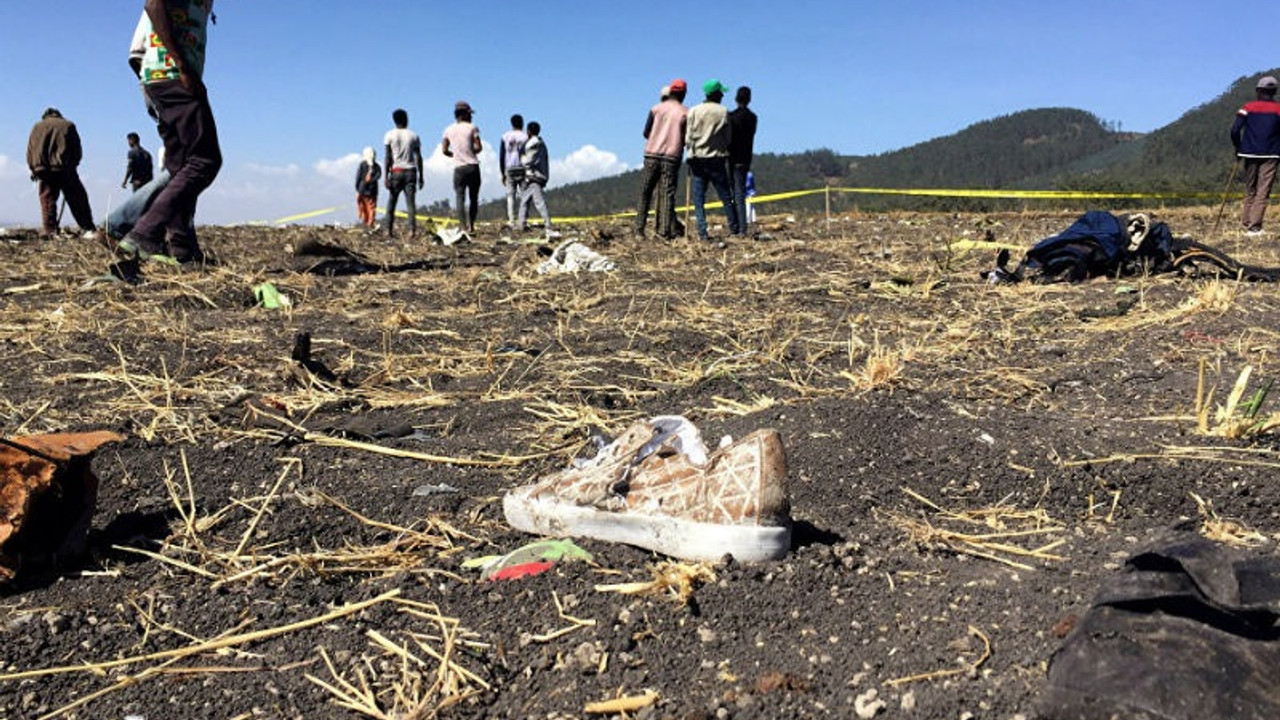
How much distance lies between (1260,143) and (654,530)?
9785 mm

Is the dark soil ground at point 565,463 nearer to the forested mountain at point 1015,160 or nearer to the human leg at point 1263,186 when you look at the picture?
the human leg at point 1263,186

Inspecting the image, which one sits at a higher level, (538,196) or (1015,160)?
(1015,160)

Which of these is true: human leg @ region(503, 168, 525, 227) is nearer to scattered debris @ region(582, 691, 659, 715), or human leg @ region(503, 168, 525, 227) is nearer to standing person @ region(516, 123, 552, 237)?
standing person @ region(516, 123, 552, 237)

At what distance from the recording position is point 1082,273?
5.39 metres

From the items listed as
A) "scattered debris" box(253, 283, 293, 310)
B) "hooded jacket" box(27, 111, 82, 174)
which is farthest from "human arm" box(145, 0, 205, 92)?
"hooded jacket" box(27, 111, 82, 174)

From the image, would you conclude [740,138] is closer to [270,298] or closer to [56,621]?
[270,298]

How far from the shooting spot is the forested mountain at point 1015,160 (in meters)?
73.2

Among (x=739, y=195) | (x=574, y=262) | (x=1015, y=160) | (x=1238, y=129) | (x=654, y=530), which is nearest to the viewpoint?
(x=654, y=530)

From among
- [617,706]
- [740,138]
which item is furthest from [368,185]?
[617,706]

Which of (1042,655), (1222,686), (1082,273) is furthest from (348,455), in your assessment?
(1082,273)

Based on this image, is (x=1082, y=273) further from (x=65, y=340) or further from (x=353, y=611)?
(x=65, y=340)

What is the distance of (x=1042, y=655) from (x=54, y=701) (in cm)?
161

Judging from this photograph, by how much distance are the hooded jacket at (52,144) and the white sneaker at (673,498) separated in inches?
404

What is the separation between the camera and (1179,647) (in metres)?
1.13
